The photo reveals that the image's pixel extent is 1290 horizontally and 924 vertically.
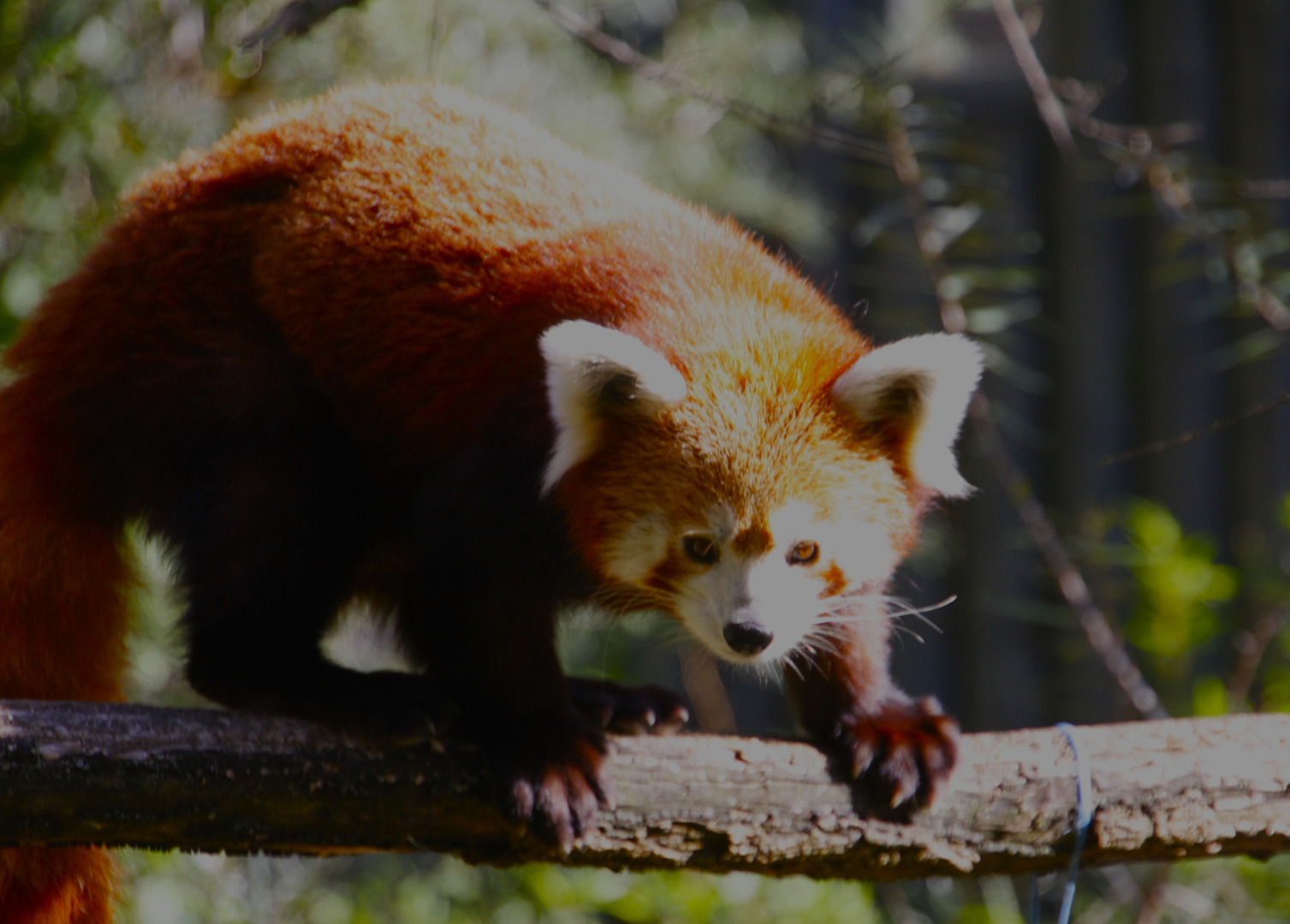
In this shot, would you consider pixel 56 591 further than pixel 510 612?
Yes

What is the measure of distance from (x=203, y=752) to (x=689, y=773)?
78 centimetres

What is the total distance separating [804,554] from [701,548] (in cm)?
18

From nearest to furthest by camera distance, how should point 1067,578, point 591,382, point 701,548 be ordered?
point 591,382 → point 701,548 → point 1067,578

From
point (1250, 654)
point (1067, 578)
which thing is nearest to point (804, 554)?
point (1067, 578)

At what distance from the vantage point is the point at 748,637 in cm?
209

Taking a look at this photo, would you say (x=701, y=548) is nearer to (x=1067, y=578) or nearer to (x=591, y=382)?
(x=591, y=382)

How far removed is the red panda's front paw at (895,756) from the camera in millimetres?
2234

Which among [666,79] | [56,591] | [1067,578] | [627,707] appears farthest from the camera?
[1067,578]

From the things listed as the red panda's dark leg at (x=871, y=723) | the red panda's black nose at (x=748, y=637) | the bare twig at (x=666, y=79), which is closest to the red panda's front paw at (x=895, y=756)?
the red panda's dark leg at (x=871, y=723)

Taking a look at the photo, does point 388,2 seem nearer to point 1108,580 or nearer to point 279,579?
point 279,579

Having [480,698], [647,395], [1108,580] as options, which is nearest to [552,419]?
[647,395]

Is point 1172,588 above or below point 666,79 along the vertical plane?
below

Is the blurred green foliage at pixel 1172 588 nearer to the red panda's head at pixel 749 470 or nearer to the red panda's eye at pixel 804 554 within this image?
the red panda's head at pixel 749 470

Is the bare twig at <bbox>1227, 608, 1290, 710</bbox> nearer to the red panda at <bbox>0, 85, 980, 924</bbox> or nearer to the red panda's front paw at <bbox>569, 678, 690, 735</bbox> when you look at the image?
the red panda at <bbox>0, 85, 980, 924</bbox>
